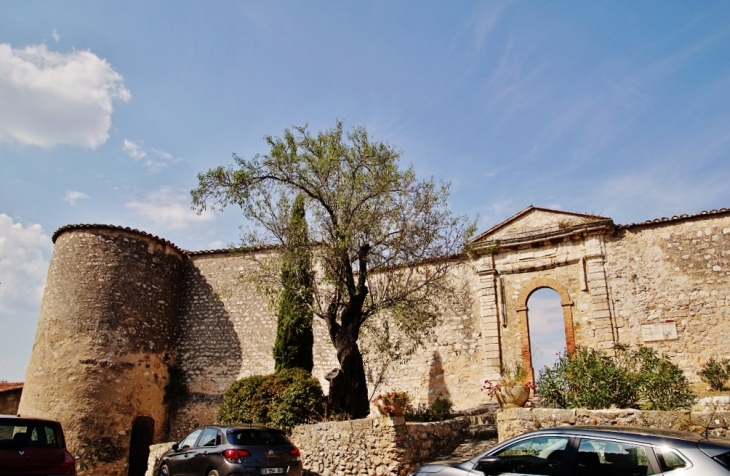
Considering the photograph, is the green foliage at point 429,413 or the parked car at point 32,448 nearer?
the parked car at point 32,448

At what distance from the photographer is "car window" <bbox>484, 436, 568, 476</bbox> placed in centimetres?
561

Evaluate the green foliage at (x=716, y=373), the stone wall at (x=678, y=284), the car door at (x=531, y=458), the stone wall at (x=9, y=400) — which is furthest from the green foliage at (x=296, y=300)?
the stone wall at (x=9, y=400)

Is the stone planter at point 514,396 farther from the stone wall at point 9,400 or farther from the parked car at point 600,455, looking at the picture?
the stone wall at point 9,400

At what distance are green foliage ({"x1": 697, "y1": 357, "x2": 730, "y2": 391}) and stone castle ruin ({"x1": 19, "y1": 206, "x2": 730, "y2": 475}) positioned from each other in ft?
1.15

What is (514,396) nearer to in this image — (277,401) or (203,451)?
(203,451)

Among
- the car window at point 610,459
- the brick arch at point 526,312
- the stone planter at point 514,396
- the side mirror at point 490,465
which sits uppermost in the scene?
the brick arch at point 526,312

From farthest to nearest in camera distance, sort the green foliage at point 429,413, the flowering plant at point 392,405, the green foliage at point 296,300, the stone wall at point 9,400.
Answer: the stone wall at point 9,400, the green foliage at point 296,300, the green foliage at point 429,413, the flowering plant at point 392,405

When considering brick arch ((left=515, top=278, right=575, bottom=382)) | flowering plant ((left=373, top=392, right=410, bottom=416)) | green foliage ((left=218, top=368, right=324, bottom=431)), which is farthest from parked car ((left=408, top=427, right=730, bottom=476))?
brick arch ((left=515, top=278, right=575, bottom=382))

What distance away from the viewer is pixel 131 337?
61.8 ft

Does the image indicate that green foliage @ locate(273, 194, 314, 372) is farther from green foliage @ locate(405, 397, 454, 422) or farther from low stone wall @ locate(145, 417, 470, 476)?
green foliage @ locate(405, 397, 454, 422)

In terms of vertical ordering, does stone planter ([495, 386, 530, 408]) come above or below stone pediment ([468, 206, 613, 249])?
below

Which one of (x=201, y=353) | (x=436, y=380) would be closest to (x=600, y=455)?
(x=436, y=380)

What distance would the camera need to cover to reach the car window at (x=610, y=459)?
498 cm

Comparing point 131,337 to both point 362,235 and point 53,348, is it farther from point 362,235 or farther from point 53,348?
point 362,235
